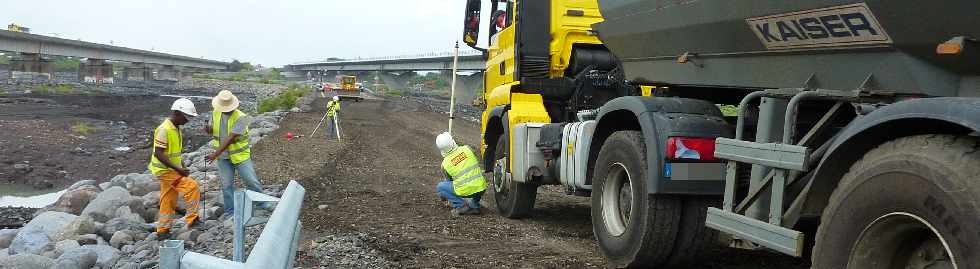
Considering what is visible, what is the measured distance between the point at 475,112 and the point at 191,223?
3083 centimetres

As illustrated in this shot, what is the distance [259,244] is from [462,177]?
19.1ft

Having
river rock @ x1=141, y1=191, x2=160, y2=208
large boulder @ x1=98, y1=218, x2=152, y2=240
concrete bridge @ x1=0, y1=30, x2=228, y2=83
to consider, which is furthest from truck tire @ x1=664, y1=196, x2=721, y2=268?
concrete bridge @ x1=0, y1=30, x2=228, y2=83

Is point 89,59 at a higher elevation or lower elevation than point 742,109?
higher

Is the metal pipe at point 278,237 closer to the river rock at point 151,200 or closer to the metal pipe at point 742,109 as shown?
the metal pipe at point 742,109

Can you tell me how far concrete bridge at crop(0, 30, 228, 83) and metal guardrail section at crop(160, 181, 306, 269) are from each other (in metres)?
54.3

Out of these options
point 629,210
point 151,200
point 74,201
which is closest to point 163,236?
point 151,200

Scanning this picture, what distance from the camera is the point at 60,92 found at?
4078 cm

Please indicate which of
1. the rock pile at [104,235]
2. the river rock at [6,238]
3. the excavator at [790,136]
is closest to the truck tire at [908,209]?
the excavator at [790,136]

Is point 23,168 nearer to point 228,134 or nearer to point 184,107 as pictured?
point 228,134

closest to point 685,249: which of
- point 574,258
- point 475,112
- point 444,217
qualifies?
point 574,258

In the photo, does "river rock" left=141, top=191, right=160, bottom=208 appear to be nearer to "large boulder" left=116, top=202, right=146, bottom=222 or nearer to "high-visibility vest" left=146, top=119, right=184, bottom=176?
"large boulder" left=116, top=202, right=146, bottom=222

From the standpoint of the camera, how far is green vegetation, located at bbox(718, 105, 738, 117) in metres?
4.81

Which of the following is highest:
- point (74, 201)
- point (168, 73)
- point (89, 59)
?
point (89, 59)

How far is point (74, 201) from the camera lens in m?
10.3
